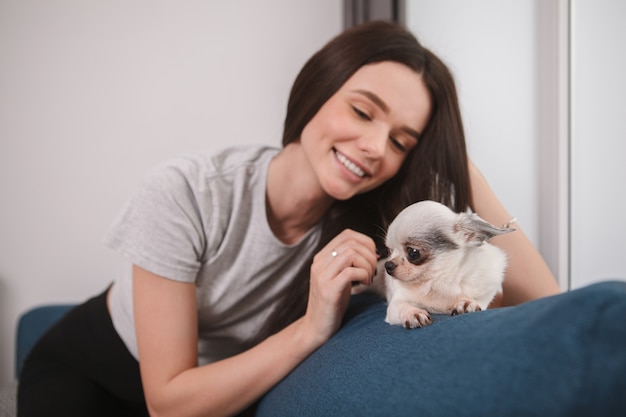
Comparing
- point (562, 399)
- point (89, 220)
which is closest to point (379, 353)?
point (562, 399)

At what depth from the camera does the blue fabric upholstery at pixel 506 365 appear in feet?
1.12

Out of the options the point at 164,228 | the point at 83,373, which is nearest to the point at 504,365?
the point at 164,228

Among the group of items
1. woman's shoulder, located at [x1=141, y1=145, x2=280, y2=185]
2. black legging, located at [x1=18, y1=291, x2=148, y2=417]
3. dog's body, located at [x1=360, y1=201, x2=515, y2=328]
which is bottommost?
black legging, located at [x1=18, y1=291, x2=148, y2=417]

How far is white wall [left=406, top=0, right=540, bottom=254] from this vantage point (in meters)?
0.53

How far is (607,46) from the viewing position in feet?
1.61

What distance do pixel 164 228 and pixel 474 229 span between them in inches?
23.6

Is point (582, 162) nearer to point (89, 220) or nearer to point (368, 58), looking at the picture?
point (368, 58)

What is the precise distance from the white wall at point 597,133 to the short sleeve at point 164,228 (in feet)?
2.04

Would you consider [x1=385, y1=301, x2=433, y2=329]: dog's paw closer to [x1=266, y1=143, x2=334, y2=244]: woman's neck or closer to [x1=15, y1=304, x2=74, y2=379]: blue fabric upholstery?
[x1=266, y1=143, x2=334, y2=244]: woman's neck

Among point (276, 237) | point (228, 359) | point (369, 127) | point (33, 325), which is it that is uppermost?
point (369, 127)

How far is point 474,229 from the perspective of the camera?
1.47 ft

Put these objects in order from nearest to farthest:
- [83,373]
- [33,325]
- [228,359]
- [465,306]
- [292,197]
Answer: [465,306], [228,359], [292,197], [83,373], [33,325]

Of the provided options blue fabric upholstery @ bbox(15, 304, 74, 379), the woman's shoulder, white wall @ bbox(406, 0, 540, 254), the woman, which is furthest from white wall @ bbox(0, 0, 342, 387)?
white wall @ bbox(406, 0, 540, 254)

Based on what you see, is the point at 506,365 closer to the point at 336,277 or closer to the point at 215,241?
the point at 336,277
